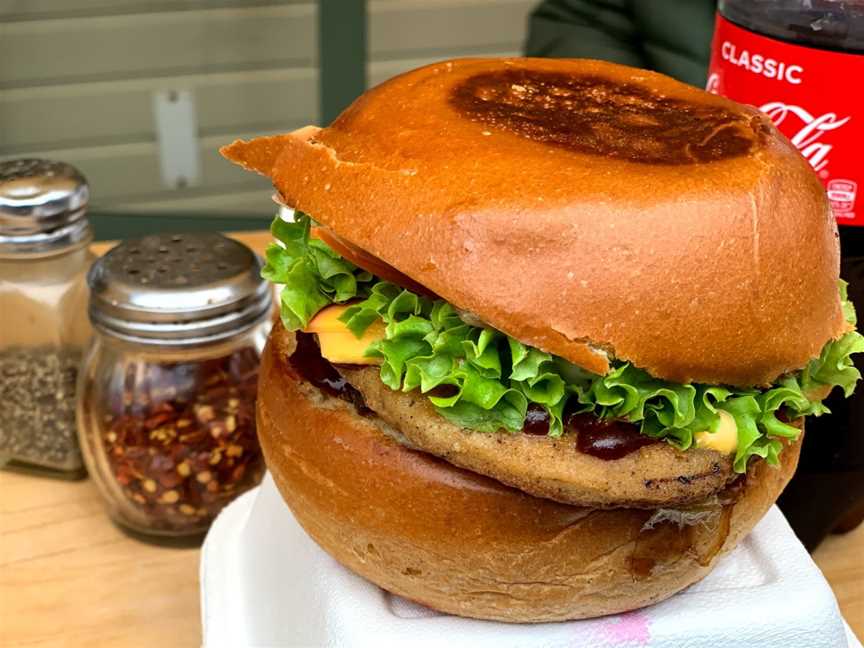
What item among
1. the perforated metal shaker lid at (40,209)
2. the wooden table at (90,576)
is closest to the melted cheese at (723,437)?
the wooden table at (90,576)

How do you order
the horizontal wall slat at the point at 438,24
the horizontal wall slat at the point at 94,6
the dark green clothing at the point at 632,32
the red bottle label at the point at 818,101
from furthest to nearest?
the horizontal wall slat at the point at 438,24 → the horizontal wall slat at the point at 94,6 → the dark green clothing at the point at 632,32 → the red bottle label at the point at 818,101

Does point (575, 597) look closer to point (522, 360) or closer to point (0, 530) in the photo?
point (522, 360)

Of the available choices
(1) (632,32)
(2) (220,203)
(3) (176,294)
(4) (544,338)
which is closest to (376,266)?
(4) (544,338)

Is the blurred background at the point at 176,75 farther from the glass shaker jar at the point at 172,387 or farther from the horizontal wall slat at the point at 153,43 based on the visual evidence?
the glass shaker jar at the point at 172,387

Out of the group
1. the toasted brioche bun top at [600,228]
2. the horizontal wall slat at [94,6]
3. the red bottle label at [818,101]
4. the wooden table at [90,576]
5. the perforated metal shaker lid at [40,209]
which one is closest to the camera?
the toasted brioche bun top at [600,228]

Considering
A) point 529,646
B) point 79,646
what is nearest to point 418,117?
point 529,646

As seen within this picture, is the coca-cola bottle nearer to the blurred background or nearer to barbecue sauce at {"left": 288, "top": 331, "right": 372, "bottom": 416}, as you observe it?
barbecue sauce at {"left": 288, "top": 331, "right": 372, "bottom": 416}

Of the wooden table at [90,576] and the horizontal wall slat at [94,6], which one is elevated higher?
the horizontal wall slat at [94,6]

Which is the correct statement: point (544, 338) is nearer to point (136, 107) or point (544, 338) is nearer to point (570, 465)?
point (570, 465)
